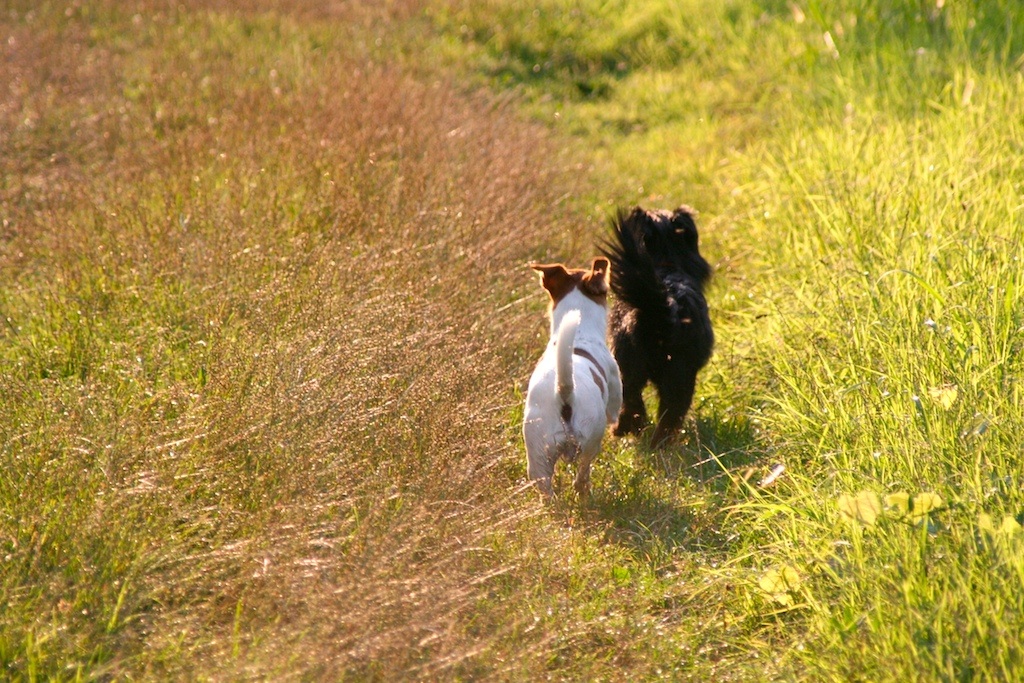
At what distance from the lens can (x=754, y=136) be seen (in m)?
8.86

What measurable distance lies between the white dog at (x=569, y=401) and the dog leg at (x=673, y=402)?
405 millimetres

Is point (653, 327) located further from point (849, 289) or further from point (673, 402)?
point (849, 289)

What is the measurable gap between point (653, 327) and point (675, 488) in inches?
31.0

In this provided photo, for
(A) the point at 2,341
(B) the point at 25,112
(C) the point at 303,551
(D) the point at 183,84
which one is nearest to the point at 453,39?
(D) the point at 183,84

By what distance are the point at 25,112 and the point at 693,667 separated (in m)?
6.87

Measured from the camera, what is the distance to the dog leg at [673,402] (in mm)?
4727

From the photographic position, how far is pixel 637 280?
4.64 metres

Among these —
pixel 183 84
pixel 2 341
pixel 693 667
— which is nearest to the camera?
pixel 693 667

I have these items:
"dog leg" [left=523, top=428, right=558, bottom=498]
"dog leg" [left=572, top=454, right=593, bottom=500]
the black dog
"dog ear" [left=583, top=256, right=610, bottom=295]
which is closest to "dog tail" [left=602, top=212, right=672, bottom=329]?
the black dog

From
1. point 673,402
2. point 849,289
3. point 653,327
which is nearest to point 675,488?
point 673,402

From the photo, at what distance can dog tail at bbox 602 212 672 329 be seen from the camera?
4621 millimetres

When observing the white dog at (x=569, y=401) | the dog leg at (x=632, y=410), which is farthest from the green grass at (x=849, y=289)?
the white dog at (x=569, y=401)

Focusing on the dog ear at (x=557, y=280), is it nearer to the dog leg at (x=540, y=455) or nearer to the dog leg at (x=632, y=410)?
the dog leg at (x=632, y=410)

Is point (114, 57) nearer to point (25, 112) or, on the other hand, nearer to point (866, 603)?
point (25, 112)
